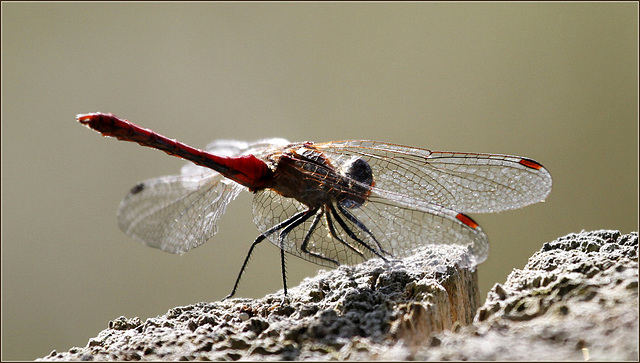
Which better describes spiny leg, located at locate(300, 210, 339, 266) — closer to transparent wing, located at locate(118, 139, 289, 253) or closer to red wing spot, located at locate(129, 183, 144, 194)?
transparent wing, located at locate(118, 139, 289, 253)

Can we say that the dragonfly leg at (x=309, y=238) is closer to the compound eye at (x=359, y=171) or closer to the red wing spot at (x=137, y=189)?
the compound eye at (x=359, y=171)

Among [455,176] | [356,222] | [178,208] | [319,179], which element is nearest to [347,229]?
[356,222]

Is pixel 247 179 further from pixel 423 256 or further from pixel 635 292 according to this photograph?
pixel 635 292

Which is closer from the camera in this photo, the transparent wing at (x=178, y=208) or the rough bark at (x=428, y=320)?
the rough bark at (x=428, y=320)

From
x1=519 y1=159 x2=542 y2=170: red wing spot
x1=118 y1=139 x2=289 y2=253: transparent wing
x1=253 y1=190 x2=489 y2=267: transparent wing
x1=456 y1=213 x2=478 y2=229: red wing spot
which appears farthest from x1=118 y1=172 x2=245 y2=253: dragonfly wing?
x1=519 y1=159 x2=542 y2=170: red wing spot

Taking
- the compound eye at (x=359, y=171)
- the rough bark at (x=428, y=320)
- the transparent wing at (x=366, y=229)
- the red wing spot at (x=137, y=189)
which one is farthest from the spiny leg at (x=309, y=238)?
the red wing spot at (x=137, y=189)

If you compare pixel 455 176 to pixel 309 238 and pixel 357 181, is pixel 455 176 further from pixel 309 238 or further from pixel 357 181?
pixel 309 238
